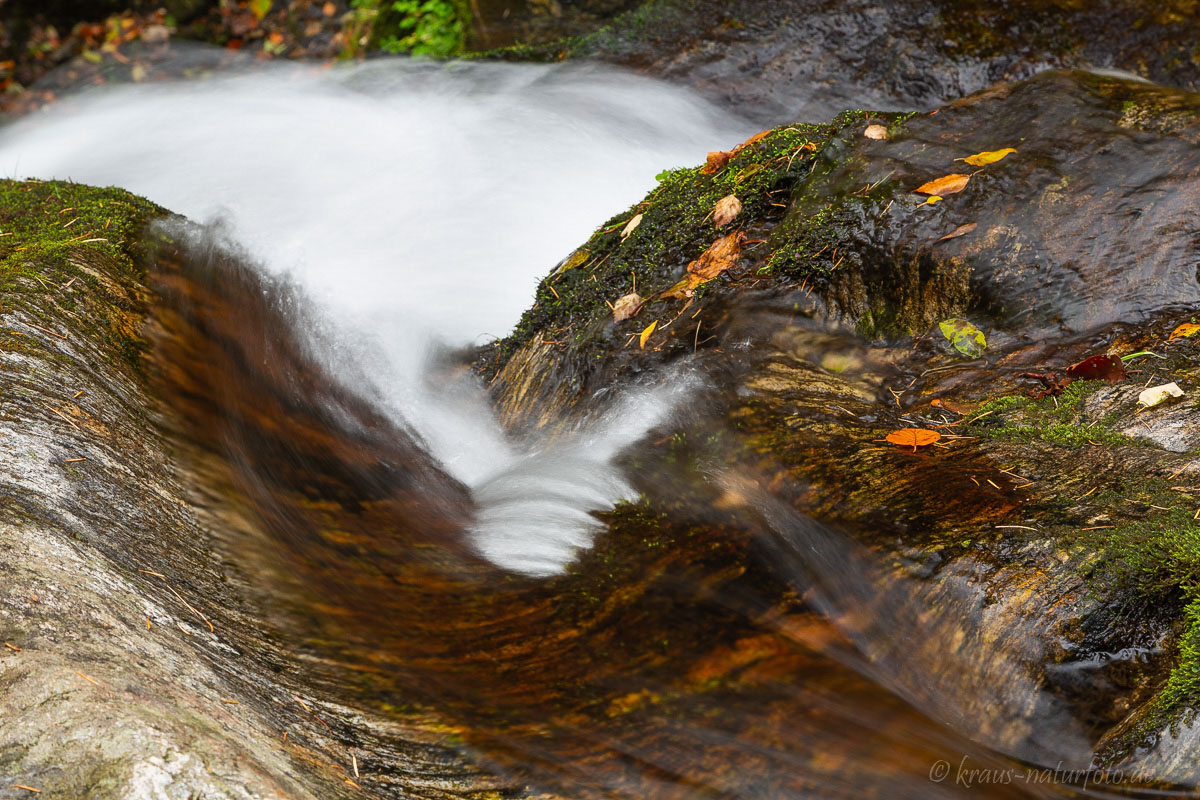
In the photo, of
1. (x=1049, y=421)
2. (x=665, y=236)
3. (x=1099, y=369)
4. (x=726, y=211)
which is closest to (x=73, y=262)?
(x=665, y=236)

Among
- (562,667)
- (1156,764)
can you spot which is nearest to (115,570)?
(562,667)

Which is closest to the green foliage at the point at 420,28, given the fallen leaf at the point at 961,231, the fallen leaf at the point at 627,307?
the fallen leaf at the point at 627,307

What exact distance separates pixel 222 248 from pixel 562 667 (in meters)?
3.74

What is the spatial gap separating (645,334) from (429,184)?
3.81 meters

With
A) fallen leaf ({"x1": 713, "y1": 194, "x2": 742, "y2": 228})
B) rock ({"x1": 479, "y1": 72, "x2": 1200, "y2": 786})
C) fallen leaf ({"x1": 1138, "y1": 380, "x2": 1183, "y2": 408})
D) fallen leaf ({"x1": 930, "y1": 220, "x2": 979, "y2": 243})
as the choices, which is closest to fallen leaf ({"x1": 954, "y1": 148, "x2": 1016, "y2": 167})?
rock ({"x1": 479, "y1": 72, "x2": 1200, "y2": 786})

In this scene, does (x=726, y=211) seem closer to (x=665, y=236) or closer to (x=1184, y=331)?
(x=665, y=236)

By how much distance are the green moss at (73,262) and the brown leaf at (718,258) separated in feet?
8.54

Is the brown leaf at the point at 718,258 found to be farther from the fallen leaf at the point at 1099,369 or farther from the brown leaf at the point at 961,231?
the fallen leaf at the point at 1099,369

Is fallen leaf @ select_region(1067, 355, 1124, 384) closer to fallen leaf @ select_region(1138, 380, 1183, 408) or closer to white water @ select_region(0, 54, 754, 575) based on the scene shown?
fallen leaf @ select_region(1138, 380, 1183, 408)

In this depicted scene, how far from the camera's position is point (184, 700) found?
190 cm

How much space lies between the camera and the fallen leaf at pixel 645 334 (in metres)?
3.77

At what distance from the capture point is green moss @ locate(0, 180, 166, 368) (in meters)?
3.34

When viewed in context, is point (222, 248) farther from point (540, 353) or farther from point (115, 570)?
point (115, 570)

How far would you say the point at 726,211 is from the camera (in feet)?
13.4
